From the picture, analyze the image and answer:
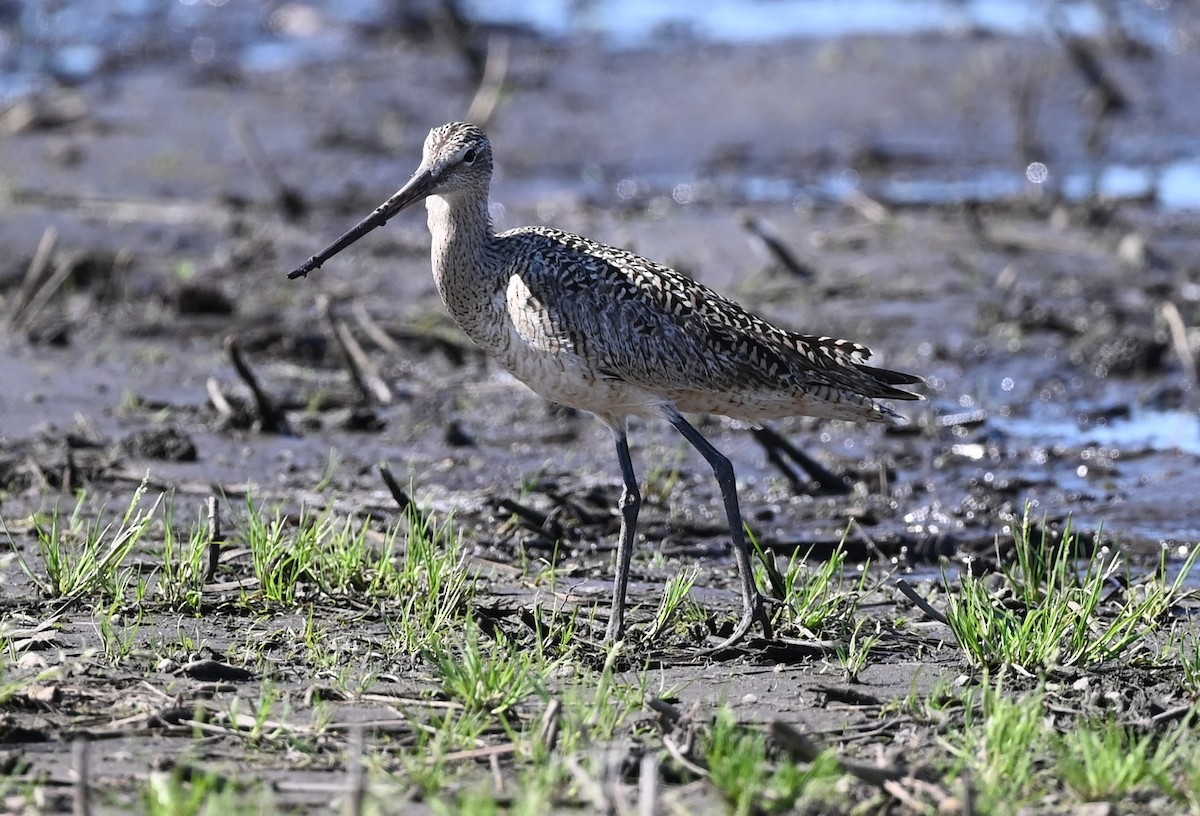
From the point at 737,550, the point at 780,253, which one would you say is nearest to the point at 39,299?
the point at 780,253

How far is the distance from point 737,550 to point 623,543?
15.7 inches

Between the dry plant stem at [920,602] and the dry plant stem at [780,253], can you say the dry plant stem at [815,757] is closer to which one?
the dry plant stem at [920,602]

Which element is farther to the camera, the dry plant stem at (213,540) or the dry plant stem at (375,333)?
the dry plant stem at (375,333)

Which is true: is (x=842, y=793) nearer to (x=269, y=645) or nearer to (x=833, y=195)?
(x=269, y=645)

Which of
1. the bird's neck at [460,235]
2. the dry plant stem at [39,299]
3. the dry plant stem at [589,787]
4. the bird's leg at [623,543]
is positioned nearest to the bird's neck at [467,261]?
the bird's neck at [460,235]

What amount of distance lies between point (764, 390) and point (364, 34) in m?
11.3

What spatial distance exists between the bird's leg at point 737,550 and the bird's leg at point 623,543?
0.89ft

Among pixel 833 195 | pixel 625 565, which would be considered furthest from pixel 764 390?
pixel 833 195

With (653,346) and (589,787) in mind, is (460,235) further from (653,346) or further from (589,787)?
(589,787)

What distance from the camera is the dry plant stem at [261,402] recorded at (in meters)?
7.74

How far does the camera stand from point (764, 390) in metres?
6.00

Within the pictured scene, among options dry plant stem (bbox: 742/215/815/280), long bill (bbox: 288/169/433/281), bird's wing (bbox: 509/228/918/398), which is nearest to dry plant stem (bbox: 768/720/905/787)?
bird's wing (bbox: 509/228/918/398)

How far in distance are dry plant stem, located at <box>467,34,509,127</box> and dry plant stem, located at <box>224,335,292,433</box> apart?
531cm

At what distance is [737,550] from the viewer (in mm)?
5723
